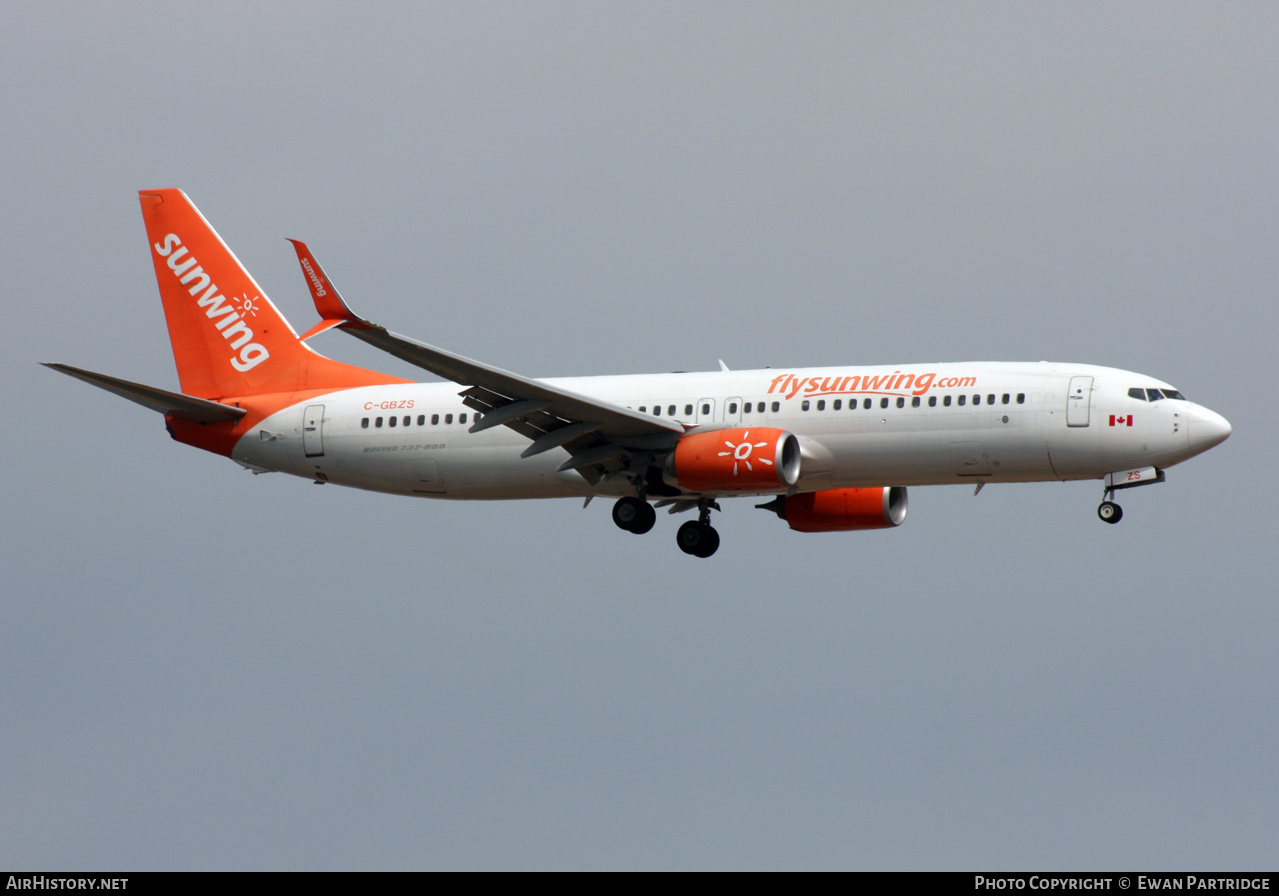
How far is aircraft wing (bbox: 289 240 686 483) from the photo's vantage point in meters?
38.7

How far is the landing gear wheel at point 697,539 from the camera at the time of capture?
46.4 metres

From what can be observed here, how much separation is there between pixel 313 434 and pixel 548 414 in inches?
322

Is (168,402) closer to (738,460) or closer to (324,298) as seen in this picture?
(324,298)

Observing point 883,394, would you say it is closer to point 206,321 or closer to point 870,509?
point 870,509

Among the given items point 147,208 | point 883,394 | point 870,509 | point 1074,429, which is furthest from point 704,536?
point 147,208

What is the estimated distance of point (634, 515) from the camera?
44.3 meters

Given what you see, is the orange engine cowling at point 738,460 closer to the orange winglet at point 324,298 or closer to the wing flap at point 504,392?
the wing flap at point 504,392

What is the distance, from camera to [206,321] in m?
50.1

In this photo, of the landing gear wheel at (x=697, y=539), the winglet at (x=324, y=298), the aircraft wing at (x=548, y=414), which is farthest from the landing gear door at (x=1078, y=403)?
the winglet at (x=324, y=298)

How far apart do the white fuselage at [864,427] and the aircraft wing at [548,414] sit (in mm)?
1231

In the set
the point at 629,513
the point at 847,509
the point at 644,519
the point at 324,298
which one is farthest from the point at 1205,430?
the point at 324,298

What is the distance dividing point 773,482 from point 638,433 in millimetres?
4085

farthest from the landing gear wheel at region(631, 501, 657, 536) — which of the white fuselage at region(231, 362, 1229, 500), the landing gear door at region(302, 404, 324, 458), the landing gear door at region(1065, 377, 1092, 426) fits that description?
the landing gear door at region(1065, 377, 1092, 426)

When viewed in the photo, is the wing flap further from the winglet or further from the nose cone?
the nose cone
